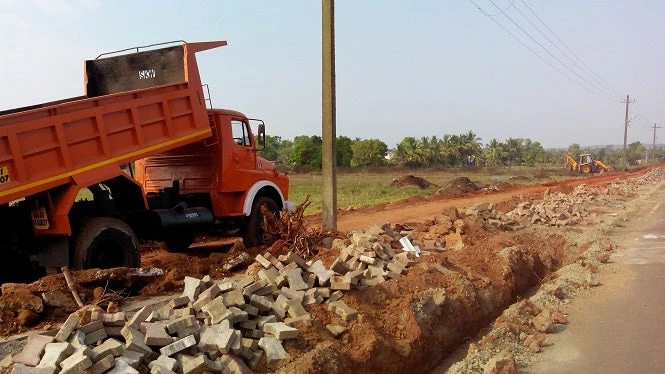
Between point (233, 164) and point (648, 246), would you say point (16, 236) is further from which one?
point (648, 246)

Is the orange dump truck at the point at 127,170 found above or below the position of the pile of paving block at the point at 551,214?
above

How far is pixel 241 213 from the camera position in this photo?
10.6 metres

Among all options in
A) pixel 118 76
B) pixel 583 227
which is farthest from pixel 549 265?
pixel 118 76

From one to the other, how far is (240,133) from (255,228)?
6.26 feet

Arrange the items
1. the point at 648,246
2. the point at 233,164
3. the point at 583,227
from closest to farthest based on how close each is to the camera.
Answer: the point at 233,164, the point at 648,246, the point at 583,227

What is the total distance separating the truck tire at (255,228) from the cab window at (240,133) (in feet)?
3.86

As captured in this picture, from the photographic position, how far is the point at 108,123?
7.95 m

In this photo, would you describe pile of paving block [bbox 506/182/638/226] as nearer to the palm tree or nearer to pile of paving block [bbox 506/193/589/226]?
pile of paving block [bbox 506/193/589/226]

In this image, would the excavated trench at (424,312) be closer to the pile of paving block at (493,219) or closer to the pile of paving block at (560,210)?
the pile of paving block at (493,219)

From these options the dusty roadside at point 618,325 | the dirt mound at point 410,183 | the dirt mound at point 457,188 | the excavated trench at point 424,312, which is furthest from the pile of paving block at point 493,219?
the dirt mound at point 410,183

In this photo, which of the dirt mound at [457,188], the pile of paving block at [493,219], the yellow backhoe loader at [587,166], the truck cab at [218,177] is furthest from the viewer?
the yellow backhoe loader at [587,166]

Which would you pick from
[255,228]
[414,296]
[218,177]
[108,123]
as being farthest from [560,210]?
[108,123]

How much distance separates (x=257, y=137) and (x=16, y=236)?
516cm

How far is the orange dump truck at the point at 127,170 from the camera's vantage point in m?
7.14
